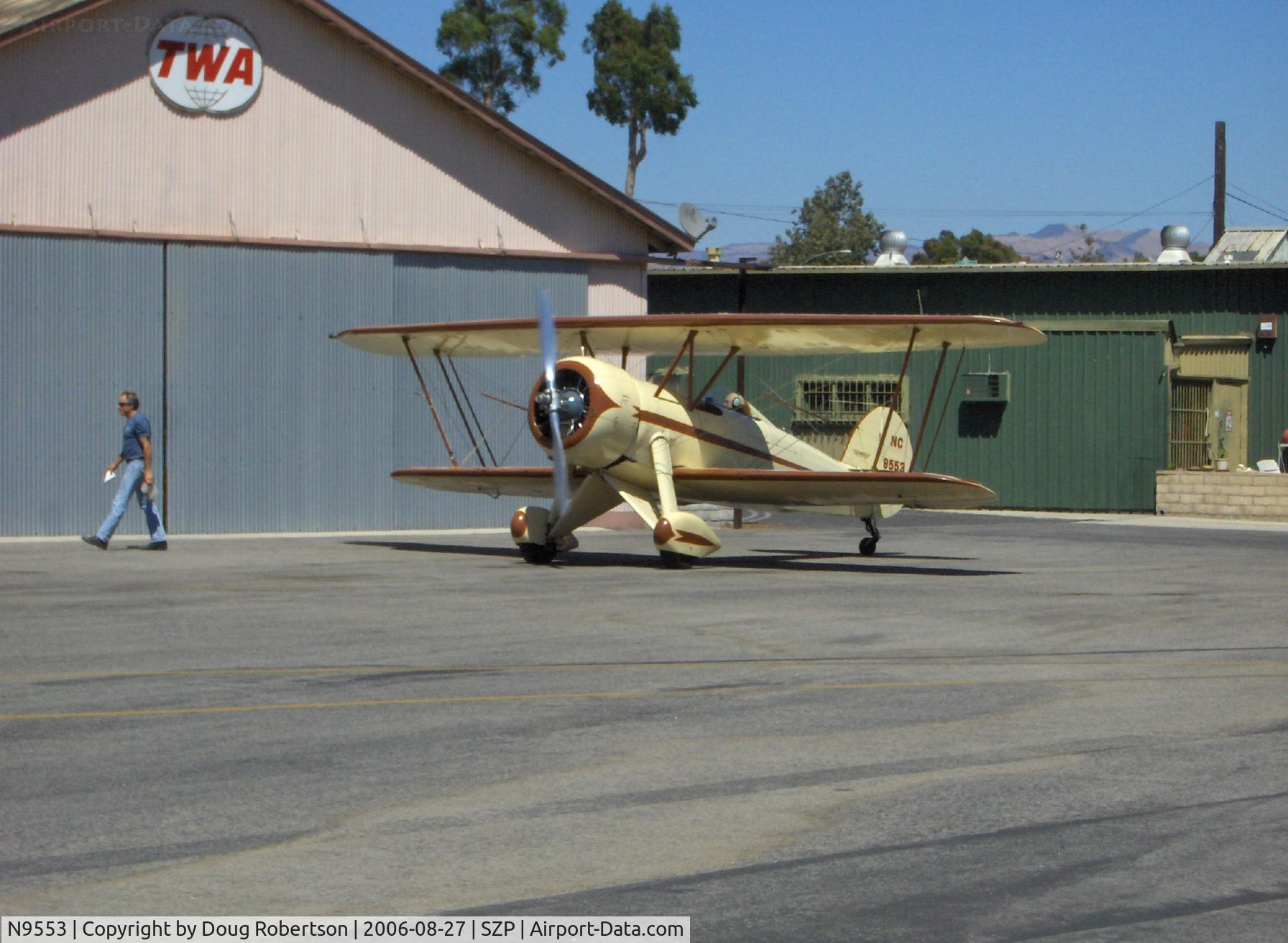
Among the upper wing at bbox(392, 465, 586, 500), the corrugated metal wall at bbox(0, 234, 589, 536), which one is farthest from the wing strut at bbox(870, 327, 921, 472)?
the corrugated metal wall at bbox(0, 234, 589, 536)

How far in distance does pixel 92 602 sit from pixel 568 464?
21.4 feet

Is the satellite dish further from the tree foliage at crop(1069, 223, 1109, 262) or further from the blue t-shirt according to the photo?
the tree foliage at crop(1069, 223, 1109, 262)

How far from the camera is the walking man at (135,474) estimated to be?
20828 mm

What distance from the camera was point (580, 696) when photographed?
9367 millimetres

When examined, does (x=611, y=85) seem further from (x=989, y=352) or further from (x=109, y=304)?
(x=109, y=304)

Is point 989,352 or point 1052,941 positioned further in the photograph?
point 989,352

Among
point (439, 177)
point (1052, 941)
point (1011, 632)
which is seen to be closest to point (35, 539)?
point (439, 177)

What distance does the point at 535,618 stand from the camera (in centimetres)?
1338

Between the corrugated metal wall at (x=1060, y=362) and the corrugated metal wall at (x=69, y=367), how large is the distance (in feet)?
41.7

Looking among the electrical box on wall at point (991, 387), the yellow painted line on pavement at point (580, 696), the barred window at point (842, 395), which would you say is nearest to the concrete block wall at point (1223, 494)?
the electrical box on wall at point (991, 387)

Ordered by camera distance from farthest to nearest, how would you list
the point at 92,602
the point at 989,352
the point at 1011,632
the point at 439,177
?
1. the point at 989,352
2. the point at 439,177
3. the point at 92,602
4. the point at 1011,632

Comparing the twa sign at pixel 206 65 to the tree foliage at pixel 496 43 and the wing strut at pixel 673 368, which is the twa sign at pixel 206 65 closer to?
the wing strut at pixel 673 368

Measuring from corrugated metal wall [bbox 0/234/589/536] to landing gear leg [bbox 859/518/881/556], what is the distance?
6.96 meters

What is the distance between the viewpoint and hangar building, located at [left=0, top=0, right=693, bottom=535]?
23.2m
